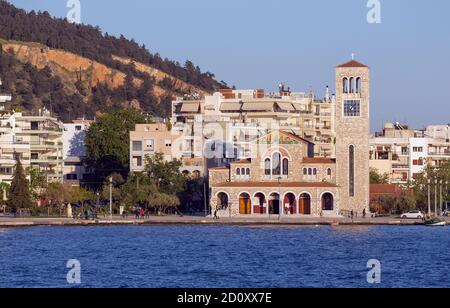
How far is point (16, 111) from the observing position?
444ft

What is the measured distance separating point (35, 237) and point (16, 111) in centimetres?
4632

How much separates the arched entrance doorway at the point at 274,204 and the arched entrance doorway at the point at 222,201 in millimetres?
3245

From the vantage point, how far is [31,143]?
13375 centimetres

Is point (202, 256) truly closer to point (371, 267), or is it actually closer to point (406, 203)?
point (371, 267)

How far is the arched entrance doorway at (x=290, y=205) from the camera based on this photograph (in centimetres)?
11107

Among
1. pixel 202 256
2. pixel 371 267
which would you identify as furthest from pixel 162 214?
pixel 371 267

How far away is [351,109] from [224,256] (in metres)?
41.0

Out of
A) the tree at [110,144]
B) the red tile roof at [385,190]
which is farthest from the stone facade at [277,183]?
the tree at [110,144]

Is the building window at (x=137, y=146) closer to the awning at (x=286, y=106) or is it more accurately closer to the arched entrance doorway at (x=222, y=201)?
the arched entrance doorway at (x=222, y=201)

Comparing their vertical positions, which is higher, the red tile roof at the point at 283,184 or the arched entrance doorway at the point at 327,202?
the red tile roof at the point at 283,184

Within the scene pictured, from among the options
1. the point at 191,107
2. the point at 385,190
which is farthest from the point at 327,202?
the point at 191,107

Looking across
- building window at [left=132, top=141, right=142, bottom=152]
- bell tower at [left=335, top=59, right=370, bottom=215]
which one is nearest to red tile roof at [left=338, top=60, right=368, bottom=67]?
bell tower at [left=335, top=59, right=370, bottom=215]

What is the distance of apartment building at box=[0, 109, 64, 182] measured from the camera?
419ft
